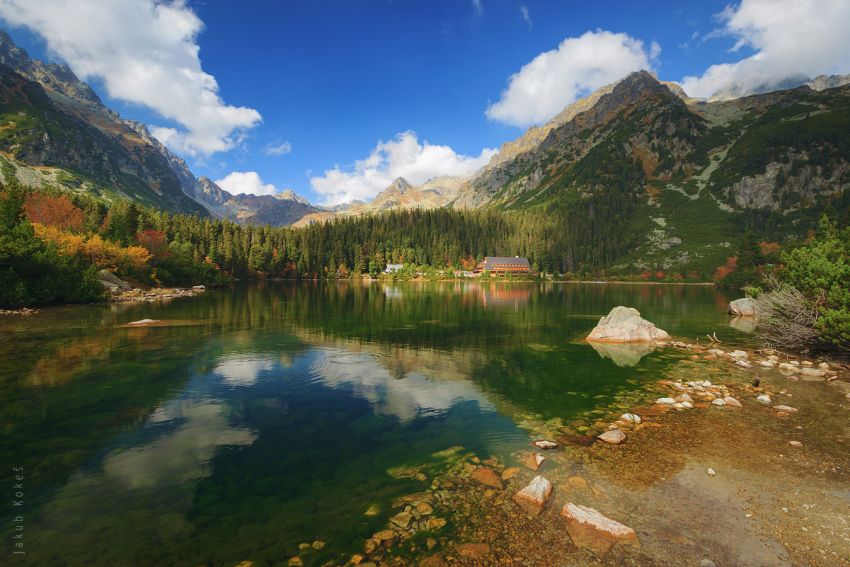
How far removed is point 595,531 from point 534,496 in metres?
2.17

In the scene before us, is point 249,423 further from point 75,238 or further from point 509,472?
point 75,238

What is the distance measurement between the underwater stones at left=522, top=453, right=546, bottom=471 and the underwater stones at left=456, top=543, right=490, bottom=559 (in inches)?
218

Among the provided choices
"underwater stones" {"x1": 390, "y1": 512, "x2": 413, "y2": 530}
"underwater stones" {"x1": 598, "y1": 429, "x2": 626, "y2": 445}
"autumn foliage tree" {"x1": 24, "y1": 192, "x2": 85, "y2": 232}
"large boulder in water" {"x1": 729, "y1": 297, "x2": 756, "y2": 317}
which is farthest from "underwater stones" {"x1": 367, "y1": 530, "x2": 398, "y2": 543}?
"autumn foliage tree" {"x1": 24, "y1": 192, "x2": 85, "y2": 232}

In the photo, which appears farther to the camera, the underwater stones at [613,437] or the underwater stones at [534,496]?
the underwater stones at [613,437]

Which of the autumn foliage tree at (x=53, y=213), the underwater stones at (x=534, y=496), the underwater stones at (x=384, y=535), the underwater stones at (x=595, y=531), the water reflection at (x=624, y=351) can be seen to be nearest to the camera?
the underwater stones at (x=595, y=531)

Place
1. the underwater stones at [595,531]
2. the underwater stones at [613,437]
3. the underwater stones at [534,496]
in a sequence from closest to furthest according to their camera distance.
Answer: the underwater stones at [595,531] < the underwater stones at [534,496] < the underwater stones at [613,437]

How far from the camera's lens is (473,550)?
1112cm

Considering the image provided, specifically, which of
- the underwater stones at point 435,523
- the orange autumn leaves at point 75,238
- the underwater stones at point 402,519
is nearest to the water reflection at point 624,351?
the underwater stones at point 435,523

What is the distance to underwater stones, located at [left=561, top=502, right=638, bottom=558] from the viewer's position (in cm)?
1127

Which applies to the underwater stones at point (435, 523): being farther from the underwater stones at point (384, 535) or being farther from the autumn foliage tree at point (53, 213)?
the autumn foliage tree at point (53, 213)

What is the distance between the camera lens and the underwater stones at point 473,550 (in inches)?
431

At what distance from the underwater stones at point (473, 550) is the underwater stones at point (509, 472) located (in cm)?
436

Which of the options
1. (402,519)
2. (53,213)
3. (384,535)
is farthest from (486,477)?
(53,213)

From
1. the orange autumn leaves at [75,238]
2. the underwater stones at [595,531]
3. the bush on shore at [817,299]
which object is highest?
the orange autumn leaves at [75,238]
